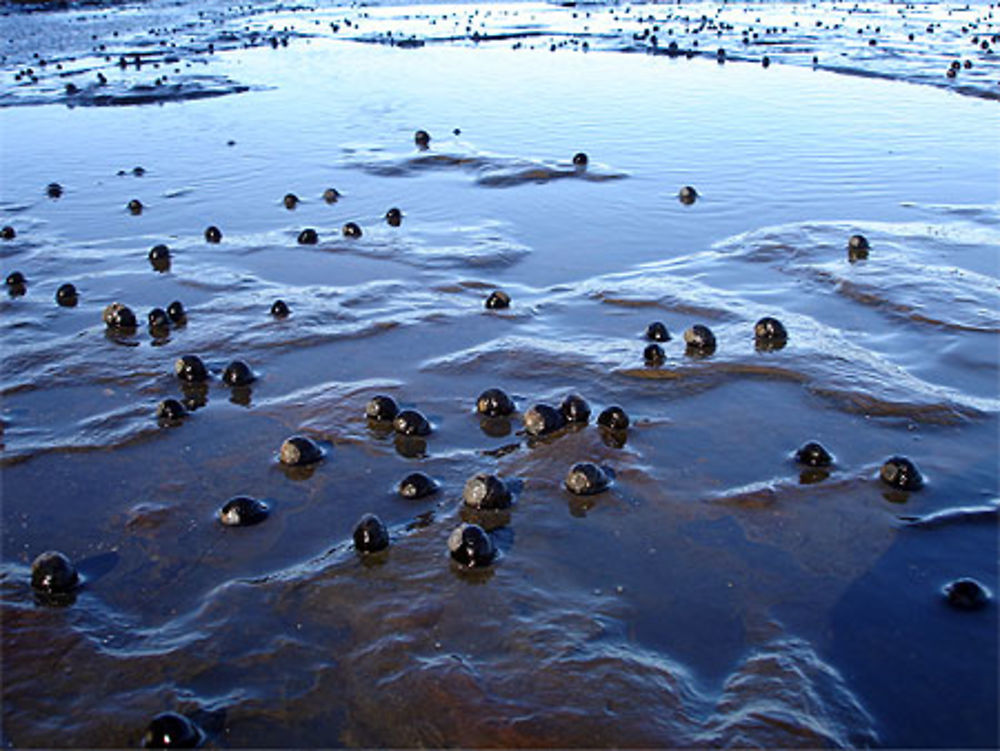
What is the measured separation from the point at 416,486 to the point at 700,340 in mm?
3017

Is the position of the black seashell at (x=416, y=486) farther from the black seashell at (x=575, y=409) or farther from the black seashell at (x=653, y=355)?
the black seashell at (x=653, y=355)

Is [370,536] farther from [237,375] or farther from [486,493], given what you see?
[237,375]

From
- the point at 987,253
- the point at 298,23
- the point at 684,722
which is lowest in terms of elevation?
the point at 684,722

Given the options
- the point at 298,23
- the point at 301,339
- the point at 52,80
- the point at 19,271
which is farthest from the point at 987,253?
the point at 298,23

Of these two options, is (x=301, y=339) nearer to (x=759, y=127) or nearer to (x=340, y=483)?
(x=340, y=483)

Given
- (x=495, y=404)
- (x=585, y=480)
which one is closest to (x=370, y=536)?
(x=585, y=480)

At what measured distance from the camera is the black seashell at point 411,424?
269 inches

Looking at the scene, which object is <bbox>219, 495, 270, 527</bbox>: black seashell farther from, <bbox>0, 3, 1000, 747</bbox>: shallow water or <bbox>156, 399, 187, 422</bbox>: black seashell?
<bbox>156, 399, 187, 422</bbox>: black seashell

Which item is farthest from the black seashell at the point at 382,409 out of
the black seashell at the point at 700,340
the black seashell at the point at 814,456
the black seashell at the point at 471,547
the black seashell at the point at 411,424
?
the black seashell at the point at 814,456

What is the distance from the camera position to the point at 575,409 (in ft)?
22.6

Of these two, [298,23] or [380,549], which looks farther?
[298,23]

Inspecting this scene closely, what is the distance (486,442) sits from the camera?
6730 millimetres

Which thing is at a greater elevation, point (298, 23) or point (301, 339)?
point (298, 23)

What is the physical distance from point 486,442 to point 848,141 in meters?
10.8
